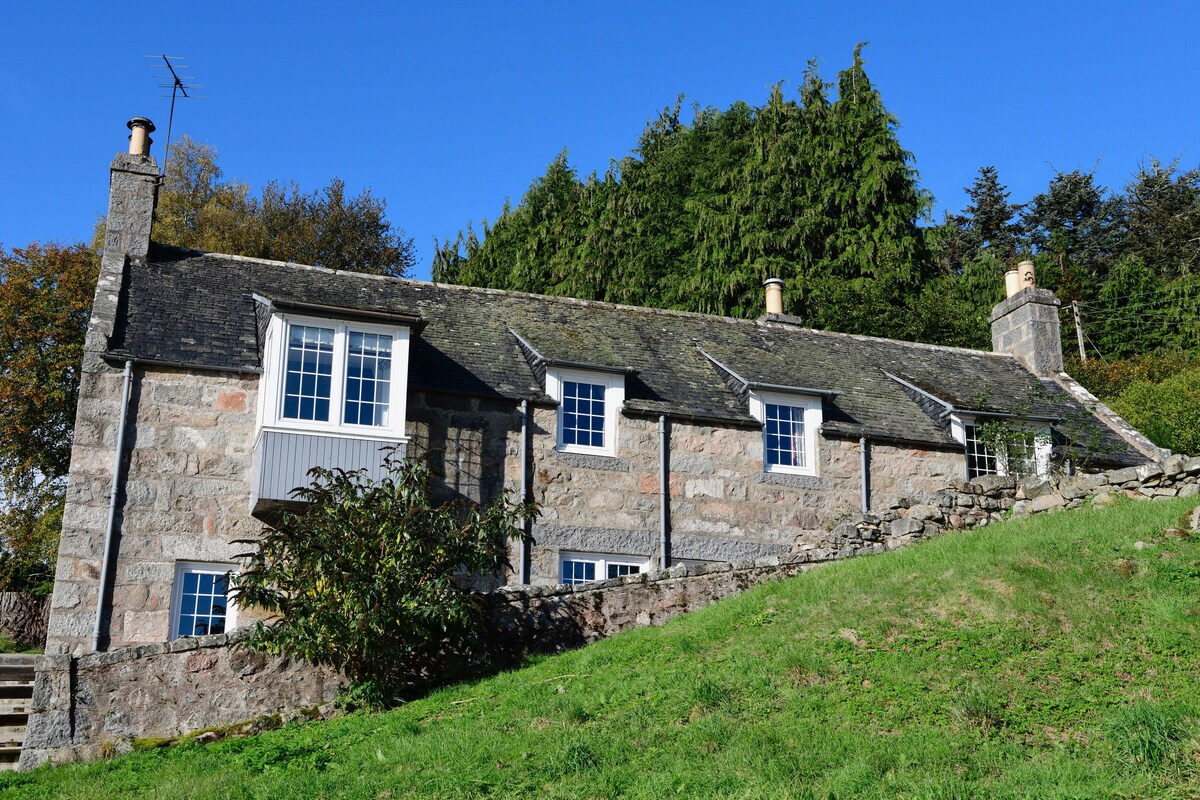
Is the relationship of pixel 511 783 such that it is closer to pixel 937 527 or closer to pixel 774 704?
pixel 774 704

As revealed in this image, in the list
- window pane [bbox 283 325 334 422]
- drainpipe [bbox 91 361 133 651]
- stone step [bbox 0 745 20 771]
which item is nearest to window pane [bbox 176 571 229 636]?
drainpipe [bbox 91 361 133 651]

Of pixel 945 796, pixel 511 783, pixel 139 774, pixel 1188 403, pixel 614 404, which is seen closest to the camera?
pixel 945 796

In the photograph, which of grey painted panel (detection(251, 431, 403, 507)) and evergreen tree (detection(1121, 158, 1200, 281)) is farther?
evergreen tree (detection(1121, 158, 1200, 281))

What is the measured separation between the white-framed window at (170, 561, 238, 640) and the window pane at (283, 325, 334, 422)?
2542 millimetres

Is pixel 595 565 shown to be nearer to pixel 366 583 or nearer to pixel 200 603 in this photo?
pixel 200 603

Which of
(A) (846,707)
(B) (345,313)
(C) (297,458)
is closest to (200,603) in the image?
(C) (297,458)

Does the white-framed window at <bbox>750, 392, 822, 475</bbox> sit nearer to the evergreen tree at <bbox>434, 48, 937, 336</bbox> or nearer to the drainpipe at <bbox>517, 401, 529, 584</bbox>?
the drainpipe at <bbox>517, 401, 529, 584</bbox>

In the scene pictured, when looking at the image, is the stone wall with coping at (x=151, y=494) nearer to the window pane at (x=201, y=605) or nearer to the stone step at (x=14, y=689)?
the window pane at (x=201, y=605)

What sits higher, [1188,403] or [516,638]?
[1188,403]

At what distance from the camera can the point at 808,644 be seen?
12117 mm

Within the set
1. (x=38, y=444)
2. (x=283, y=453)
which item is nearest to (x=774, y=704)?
(x=283, y=453)

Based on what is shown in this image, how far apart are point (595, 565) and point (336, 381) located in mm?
5162

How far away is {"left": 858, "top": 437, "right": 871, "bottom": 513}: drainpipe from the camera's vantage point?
21.3 meters

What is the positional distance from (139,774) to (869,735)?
702cm
